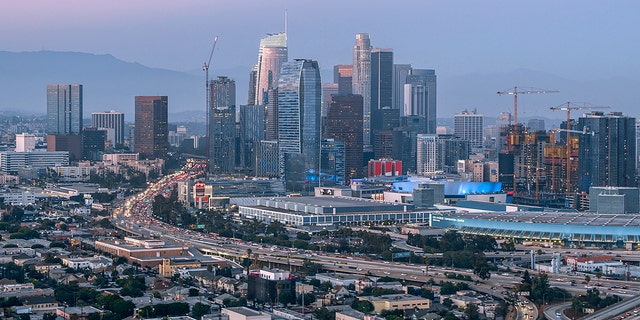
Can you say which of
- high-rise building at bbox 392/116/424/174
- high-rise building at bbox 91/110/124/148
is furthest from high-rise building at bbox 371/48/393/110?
high-rise building at bbox 91/110/124/148

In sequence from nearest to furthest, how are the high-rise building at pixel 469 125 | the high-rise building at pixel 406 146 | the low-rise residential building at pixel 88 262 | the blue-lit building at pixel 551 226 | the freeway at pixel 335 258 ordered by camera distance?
the freeway at pixel 335 258 < the low-rise residential building at pixel 88 262 < the blue-lit building at pixel 551 226 < the high-rise building at pixel 406 146 < the high-rise building at pixel 469 125

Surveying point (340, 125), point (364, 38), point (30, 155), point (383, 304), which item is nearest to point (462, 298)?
point (383, 304)

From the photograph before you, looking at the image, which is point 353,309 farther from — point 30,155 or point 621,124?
point 30,155

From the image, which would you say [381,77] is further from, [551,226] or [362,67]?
[551,226]

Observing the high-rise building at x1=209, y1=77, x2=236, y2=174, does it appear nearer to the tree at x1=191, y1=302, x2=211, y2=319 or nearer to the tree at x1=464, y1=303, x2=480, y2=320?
the tree at x1=191, y1=302, x2=211, y2=319

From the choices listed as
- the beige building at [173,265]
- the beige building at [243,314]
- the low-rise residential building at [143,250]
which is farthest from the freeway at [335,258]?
the beige building at [243,314]

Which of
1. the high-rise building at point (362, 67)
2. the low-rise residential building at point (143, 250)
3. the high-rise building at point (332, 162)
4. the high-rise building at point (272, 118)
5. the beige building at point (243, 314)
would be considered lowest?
the beige building at point (243, 314)

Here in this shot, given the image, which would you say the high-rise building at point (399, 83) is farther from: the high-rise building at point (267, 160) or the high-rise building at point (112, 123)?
the high-rise building at point (267, 160)
